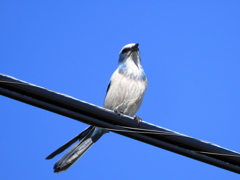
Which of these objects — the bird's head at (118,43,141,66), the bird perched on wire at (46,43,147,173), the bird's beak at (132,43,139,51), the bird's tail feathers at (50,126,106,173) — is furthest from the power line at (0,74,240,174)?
the bird's beak at (132,43,139,51)

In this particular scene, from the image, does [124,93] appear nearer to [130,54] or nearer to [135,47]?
[130,54]

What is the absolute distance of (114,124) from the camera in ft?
13.4

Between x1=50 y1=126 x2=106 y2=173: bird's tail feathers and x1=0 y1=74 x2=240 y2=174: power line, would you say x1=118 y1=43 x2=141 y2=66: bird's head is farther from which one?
x1=0 y1=74 x2=240 y2=174: power line

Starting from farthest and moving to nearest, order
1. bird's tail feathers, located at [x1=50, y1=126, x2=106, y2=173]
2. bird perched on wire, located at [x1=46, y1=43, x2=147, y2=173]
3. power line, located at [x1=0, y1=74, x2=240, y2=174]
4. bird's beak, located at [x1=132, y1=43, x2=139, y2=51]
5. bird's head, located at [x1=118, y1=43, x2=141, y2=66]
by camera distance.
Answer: bird's beak, located at [x1=132, y1=43, x2=139, y2=51] → bird's head, located at [x1=118, y1=43, x2=141, y2=66] → bird perched on wire, located at [x1=46, y1=43, x2=147, y2=173] → bird's tail feathers, located at [x1=50, y1=126, x2=106, y2=173] → power line, located at [x1=0, y1=74, x2=240, y2=174]

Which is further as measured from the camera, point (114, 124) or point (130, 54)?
point (130, 54)

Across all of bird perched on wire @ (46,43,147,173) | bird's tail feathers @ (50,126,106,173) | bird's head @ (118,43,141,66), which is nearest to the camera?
bird's tail feathers @ (50,126,106,173)

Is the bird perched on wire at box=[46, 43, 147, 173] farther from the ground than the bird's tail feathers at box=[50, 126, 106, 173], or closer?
farther from the ground

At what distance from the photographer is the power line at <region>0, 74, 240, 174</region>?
12.6 feet

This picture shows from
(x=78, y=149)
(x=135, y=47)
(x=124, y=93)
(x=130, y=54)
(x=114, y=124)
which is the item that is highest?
(x=135, y=47)

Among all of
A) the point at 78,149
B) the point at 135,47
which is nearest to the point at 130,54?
the point at 135,47

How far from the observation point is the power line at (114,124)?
3.83 meters

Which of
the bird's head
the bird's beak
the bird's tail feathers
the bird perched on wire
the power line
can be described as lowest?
the power line

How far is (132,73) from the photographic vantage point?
826 cm

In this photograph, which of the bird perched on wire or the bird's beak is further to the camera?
the bird's beak
